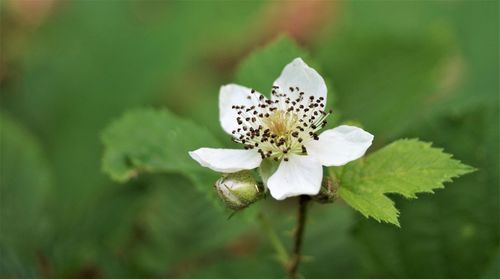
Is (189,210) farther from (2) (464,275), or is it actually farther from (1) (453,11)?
(1) (453,11)

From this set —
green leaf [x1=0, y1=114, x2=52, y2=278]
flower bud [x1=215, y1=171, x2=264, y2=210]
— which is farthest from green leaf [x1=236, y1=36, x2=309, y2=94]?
green leaf [x1=0, y1=114, x2=52, y2=278]

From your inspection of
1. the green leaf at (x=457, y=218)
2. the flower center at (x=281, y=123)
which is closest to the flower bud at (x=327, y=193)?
the flower center at (x=281, y=123)

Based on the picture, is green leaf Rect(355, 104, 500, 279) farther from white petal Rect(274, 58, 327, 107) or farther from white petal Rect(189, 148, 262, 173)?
white petal Rect(189, 148, 262, 173)

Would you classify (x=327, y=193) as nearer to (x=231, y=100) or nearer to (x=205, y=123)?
(x=231, y=100)

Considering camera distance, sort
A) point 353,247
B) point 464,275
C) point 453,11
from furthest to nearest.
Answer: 1. point 453,11
2. point 353,247
3. point 464,275

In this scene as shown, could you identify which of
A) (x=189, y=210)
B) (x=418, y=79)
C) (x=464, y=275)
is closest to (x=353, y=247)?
(x=464, y=275)

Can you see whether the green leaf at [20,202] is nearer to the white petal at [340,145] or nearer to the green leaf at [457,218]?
the white petal at [340,145]
